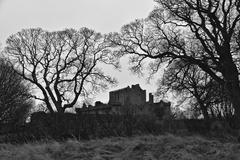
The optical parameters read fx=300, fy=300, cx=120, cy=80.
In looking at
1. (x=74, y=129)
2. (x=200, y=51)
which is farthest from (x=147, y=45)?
(x=74, y=129)

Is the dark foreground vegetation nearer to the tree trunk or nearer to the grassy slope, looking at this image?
the tree trunk

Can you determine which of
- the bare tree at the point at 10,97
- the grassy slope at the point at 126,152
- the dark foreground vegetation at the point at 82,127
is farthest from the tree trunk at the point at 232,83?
the bare tree at the point at 10,97

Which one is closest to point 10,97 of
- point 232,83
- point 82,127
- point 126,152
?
point 82,127

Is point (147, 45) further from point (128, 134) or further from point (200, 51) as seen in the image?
point (128, 134)

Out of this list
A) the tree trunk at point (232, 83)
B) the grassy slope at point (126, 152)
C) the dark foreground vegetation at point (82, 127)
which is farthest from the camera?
the tree trunk at point (232, 83)

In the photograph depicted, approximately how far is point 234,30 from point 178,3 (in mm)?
3907

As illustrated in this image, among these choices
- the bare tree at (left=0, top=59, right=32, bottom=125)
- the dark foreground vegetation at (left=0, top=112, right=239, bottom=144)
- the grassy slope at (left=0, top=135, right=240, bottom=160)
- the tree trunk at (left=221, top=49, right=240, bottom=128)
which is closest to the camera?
the grassy slope at (left=0, top=135, right=240, bottom=160)

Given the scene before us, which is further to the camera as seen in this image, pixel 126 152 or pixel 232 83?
pixel 232 83

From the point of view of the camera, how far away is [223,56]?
16734mm

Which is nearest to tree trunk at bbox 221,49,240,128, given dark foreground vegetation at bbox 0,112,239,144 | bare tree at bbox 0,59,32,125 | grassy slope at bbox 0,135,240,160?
dark foreground vegetation at bbox 0,112,239,144

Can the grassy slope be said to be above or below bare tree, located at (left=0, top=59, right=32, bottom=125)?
below

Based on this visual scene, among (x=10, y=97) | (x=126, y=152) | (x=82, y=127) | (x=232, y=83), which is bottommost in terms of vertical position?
(x=126, y=152)

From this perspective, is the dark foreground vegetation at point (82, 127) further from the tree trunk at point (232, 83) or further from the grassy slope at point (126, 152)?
the grassy slope at point (126, 152)

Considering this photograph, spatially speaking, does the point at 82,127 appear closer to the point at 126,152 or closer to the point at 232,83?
the point at 126,152
